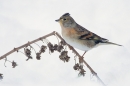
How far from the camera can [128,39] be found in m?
5.11

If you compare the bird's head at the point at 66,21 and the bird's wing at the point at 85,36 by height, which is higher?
the bird's head at the point at 66,21

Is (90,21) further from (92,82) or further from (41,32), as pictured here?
(92,82)

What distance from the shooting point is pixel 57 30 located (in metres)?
5.45

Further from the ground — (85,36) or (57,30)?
(57,30)

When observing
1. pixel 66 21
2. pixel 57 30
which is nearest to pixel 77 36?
pixel 66 21

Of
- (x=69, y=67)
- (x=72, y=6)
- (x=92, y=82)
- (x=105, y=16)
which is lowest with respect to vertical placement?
(x=92, y=82)

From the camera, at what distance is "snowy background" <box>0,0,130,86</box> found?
13.8 ft

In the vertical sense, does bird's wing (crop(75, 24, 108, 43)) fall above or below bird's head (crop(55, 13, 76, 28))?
below

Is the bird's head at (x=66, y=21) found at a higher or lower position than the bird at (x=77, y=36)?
higher

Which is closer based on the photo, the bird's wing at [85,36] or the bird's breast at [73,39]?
the bird's breast at [73,39]

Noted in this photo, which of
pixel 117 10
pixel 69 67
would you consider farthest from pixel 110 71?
pixel 117 10

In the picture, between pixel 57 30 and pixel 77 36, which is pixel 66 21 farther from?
pixel 57 30

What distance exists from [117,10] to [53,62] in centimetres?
180

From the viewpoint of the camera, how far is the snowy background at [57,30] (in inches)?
165
